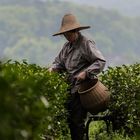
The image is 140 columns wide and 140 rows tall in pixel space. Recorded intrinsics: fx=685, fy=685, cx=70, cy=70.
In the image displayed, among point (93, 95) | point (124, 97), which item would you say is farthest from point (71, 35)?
point (124, 97)

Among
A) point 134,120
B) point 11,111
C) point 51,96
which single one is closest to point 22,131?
point 11,111

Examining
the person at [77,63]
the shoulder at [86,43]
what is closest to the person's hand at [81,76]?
the person at [77,63]

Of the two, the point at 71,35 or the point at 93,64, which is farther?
the point at 71,35

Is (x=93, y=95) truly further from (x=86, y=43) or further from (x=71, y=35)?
(x=71, y=35)

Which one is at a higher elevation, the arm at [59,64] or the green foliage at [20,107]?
the green foliage at [20,107]

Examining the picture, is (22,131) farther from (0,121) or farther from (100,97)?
(100,97)

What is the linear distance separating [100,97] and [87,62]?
1.70ft

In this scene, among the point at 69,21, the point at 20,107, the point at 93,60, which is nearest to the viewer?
the point at 20,107

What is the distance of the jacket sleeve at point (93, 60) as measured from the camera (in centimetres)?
913

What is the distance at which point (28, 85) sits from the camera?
330 cm

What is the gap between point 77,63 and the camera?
943 cm

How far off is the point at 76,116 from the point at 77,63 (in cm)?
74

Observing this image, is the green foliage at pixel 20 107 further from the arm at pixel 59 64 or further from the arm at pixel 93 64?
the arm at pixel 59 64

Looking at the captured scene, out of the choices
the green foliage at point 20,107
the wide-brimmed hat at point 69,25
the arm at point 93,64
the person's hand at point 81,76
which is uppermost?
the wide-brimmed hat at point 69,25
